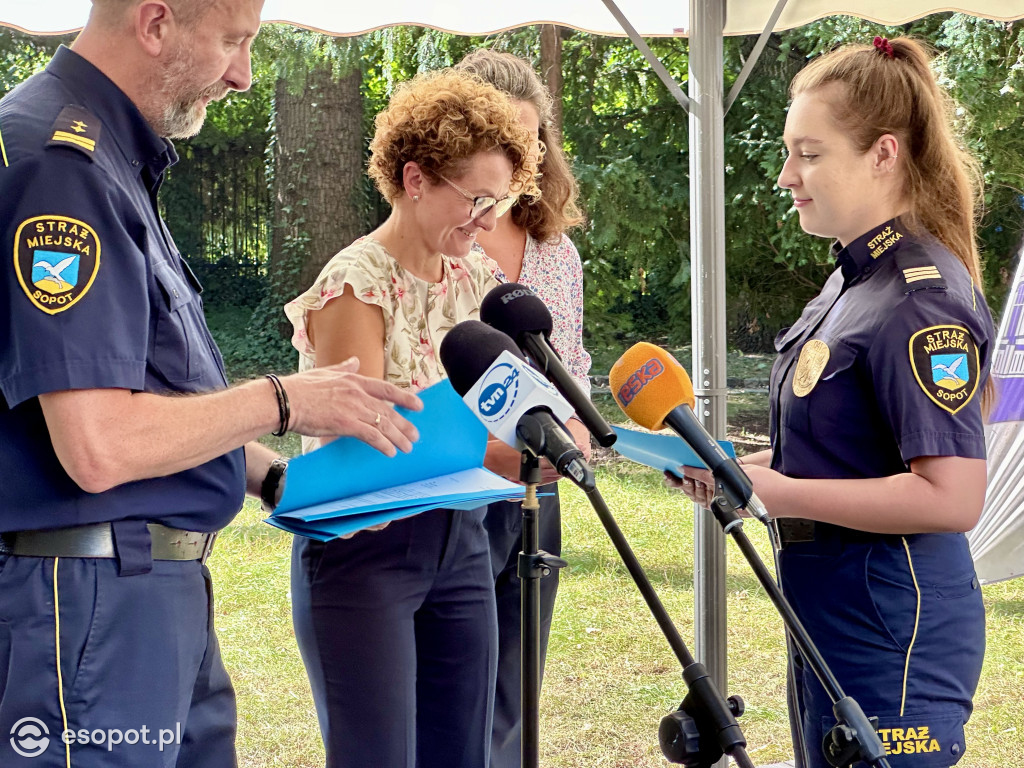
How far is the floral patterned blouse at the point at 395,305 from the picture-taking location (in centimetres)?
217

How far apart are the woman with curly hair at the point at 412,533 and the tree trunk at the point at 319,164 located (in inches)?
393

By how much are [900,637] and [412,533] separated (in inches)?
36.6

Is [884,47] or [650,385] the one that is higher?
[884,47]

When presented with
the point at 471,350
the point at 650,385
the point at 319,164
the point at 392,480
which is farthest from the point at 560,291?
the point at 319,164

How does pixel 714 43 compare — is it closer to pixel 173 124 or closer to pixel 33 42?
pixel 173 124

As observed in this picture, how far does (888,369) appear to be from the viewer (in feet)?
6.25

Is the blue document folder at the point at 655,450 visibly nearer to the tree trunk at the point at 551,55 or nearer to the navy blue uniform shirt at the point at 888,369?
the navy blue uniform shirt at the point at 888,369

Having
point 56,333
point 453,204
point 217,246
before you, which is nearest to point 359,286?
point 453,204

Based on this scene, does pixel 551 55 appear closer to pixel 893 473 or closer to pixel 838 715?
pixel 893 473

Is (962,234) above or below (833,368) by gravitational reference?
above

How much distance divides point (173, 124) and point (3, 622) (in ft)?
2.67

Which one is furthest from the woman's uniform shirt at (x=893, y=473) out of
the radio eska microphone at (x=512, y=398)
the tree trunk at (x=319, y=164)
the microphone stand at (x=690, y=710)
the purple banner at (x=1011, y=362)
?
the tree trunk at (x=319, y=164)

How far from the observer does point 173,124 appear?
177cm

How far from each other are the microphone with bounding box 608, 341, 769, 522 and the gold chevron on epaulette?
0.56m
